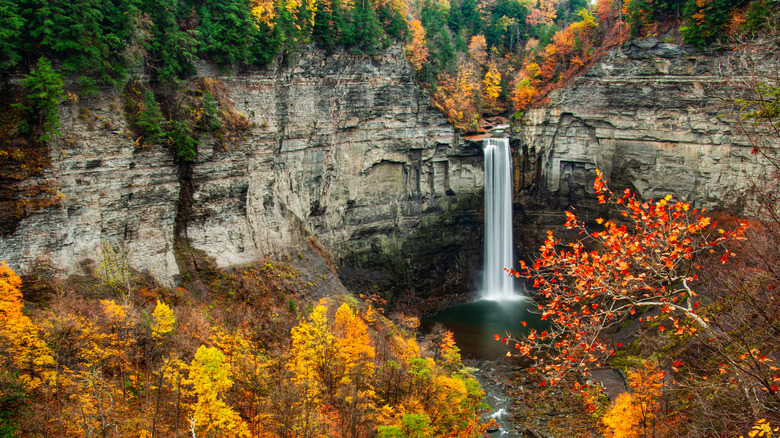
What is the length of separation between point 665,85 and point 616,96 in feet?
12.5

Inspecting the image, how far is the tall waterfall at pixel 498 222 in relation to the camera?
48.6 metres

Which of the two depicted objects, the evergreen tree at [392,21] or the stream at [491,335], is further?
the evergreen tree at [392,21]

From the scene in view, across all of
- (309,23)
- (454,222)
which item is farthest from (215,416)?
(454,222)

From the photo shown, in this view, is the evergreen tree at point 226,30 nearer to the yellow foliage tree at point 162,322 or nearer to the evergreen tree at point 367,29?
the evergreen tree at point 367,29

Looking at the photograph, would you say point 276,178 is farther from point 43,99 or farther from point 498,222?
point 498,222

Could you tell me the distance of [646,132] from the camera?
133 feet

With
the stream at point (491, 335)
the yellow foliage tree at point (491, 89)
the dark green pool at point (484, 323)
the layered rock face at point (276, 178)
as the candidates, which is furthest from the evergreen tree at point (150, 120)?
the yellow foliage tree at point (491, 89)

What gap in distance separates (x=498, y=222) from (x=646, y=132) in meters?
15.7

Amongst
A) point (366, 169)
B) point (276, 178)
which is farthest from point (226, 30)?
point (366, 169)

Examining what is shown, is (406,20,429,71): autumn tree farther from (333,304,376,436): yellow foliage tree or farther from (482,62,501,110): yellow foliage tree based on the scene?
(333,304,376,436): yellow foliage tree

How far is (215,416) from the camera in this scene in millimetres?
14898

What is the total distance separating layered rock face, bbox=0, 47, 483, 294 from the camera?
25.2 metres

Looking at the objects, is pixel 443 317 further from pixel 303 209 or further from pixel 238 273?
pixel 238 273

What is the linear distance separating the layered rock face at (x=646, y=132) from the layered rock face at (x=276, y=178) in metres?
8.02
